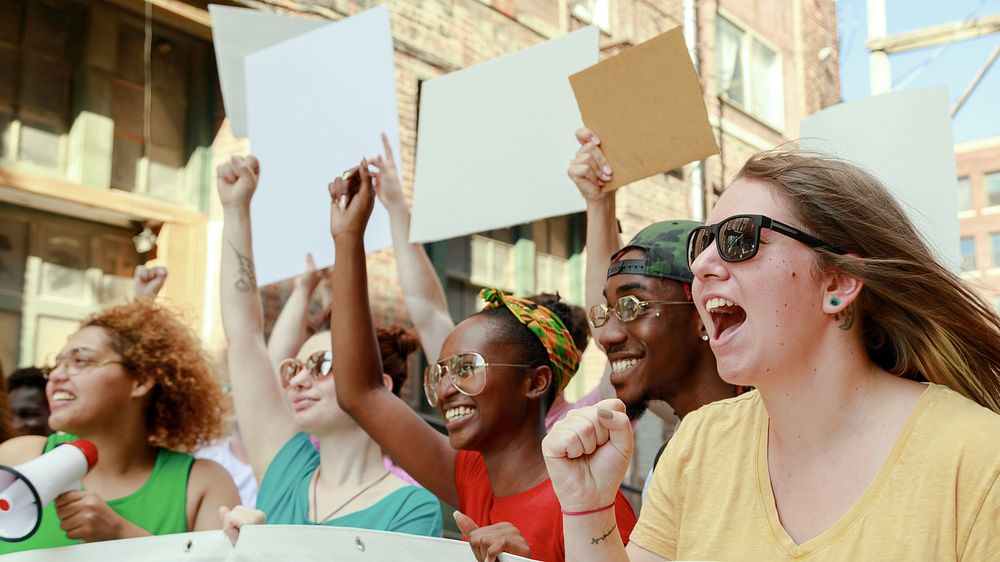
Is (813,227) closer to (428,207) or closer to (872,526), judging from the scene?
(872,526)

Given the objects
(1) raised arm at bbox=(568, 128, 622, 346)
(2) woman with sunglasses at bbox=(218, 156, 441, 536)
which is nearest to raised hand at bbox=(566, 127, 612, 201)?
(1) raised arm at bbox=(568, 128, 622, 346)

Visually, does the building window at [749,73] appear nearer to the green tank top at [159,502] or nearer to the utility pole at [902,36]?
the utility pole at [902,36]

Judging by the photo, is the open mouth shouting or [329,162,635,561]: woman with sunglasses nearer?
the open mouth shouting

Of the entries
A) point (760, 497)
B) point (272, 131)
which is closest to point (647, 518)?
point (760, 497)

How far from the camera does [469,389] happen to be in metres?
2.67

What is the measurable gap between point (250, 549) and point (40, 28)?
4653 mm

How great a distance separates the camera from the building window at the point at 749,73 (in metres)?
11.1

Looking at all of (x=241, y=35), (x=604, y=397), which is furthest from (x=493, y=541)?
(x=241, y=35)

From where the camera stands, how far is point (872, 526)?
60.6 inches

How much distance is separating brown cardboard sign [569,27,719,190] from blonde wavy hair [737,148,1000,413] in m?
0.87

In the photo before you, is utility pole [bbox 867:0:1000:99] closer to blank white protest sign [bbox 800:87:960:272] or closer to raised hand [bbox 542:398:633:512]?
blank white protest sign [bbox 800:87:960:272]

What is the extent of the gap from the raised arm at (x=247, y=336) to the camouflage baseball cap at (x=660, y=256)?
1.15 meters

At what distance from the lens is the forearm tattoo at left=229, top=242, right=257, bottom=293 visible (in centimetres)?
342

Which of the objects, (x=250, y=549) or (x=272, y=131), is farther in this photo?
(x=272, y=131)
